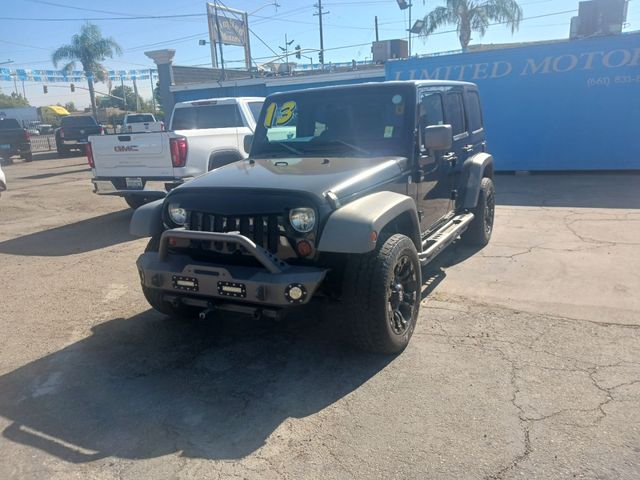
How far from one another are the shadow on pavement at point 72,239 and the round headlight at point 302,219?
187 inches

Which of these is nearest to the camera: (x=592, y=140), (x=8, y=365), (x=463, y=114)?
(x=8, y=365)

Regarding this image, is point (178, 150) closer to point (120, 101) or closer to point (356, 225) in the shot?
point (356, 225)

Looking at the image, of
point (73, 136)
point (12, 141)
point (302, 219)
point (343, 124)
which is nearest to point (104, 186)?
point (343, 124)

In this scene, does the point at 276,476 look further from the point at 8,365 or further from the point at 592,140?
the point at 592,140

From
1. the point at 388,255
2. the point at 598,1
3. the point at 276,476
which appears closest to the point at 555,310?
the point at 388,255

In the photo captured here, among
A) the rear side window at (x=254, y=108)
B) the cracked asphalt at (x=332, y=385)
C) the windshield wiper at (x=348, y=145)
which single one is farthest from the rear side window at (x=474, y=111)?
the rear side window at (x=254, y=108)

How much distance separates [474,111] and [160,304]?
4.53 metres

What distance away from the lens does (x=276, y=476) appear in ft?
8.71

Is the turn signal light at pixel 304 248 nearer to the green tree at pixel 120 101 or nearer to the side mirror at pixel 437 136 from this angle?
the side mirror at pixel 437 136

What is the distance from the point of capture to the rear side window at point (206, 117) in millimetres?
9492

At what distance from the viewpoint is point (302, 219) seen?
3457mm

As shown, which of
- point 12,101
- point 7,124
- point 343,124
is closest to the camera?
point 343,124

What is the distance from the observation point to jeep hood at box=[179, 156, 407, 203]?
11.8 feet

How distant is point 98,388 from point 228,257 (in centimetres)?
125
